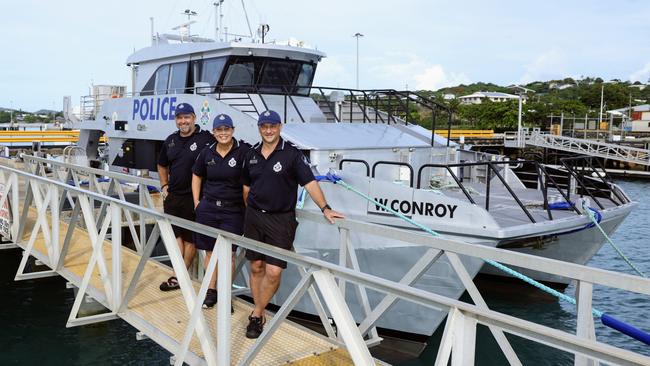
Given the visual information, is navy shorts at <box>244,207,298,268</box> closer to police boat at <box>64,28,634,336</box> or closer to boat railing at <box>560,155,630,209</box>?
police boat at <box>64,28,634,336</box>

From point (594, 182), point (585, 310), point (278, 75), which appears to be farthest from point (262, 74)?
point (585, 310)

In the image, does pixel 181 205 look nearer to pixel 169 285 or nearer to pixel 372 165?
pixel 169 285

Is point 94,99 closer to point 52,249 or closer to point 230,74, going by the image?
point 230,74

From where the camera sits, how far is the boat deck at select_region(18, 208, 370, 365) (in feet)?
15.2

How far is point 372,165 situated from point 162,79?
5.57 meters

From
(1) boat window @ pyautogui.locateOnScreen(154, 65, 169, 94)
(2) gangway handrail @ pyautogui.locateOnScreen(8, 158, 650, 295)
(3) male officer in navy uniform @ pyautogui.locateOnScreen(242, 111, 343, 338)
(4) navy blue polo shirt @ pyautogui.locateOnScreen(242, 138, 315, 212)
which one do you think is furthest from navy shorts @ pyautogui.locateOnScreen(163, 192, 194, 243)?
(1) boat window @ pyautogui.locateOnScreen(154, 65, 169, 94)

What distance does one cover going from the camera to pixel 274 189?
4.57 m

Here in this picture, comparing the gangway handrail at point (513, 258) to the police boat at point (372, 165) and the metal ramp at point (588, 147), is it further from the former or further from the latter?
the metal ramp at point (588, 147)

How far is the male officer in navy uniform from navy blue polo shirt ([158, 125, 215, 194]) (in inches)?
49.8

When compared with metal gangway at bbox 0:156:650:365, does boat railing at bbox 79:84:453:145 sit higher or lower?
higher

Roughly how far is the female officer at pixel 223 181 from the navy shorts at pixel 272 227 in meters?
0.42

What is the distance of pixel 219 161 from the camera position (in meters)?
5.10

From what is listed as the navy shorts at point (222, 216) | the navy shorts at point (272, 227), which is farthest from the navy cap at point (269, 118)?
the navy shorts at point (222, 216)

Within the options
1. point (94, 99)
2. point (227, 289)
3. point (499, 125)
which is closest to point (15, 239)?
point (227, 289)
